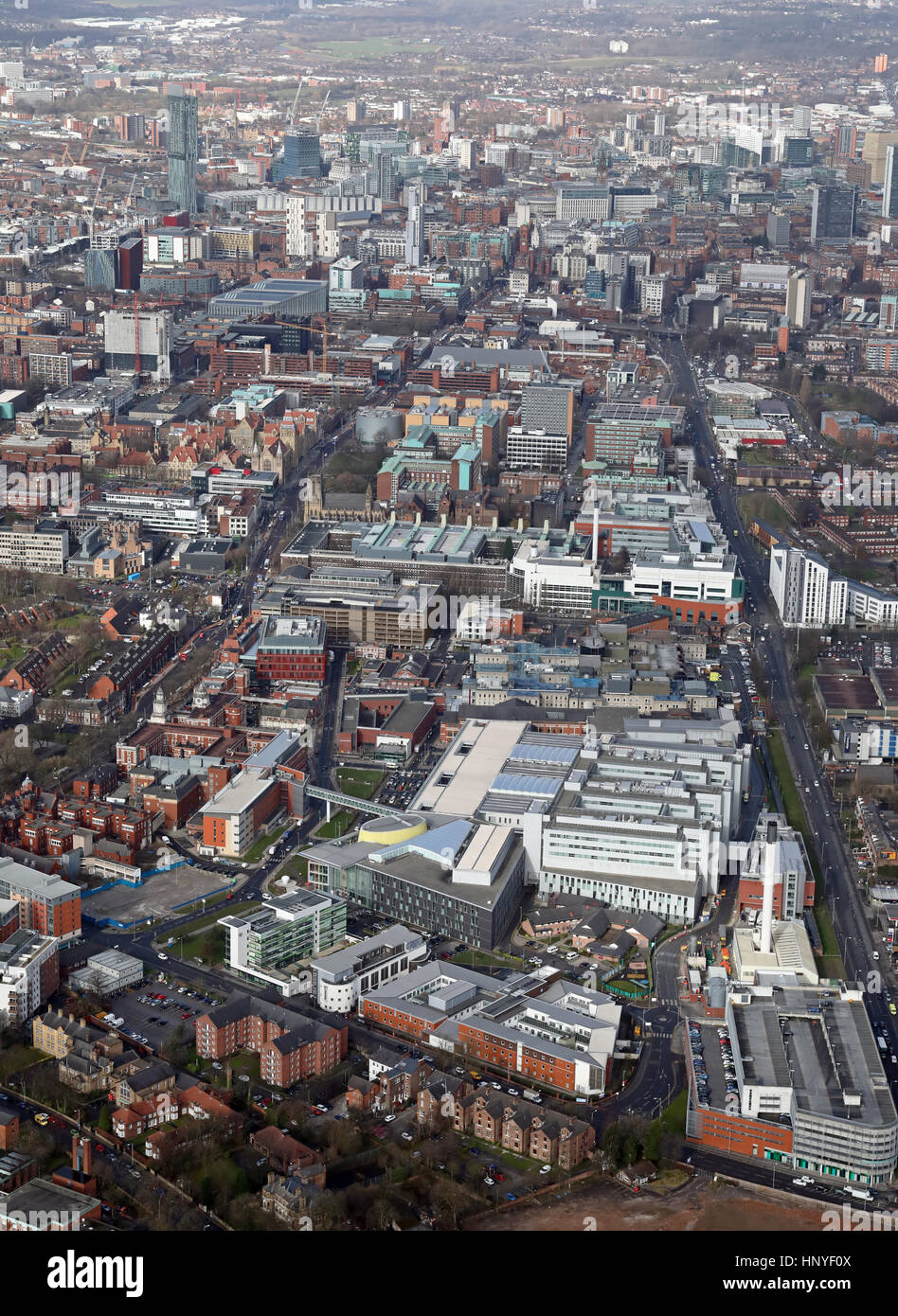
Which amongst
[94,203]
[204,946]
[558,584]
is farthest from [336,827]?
[94,203]

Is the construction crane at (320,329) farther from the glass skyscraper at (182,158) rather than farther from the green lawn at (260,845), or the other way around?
the green lawn at (260,845)

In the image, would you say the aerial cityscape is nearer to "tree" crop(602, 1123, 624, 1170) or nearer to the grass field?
"tree" crop(602, 1123, 624, 1170)

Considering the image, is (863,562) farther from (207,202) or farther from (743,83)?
(743,83)

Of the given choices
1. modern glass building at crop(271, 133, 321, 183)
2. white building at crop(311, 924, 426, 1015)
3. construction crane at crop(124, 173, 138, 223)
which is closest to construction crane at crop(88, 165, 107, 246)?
construction crane at crop(124, 173, 138, 223)

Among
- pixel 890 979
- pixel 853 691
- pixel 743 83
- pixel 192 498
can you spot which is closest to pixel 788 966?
pixel 890 979

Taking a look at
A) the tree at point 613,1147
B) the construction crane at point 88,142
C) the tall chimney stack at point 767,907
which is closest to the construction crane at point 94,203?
the construction crane at point 88,142

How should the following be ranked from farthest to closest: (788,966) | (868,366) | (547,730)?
(868,366)
(547,730)
(788,966)
